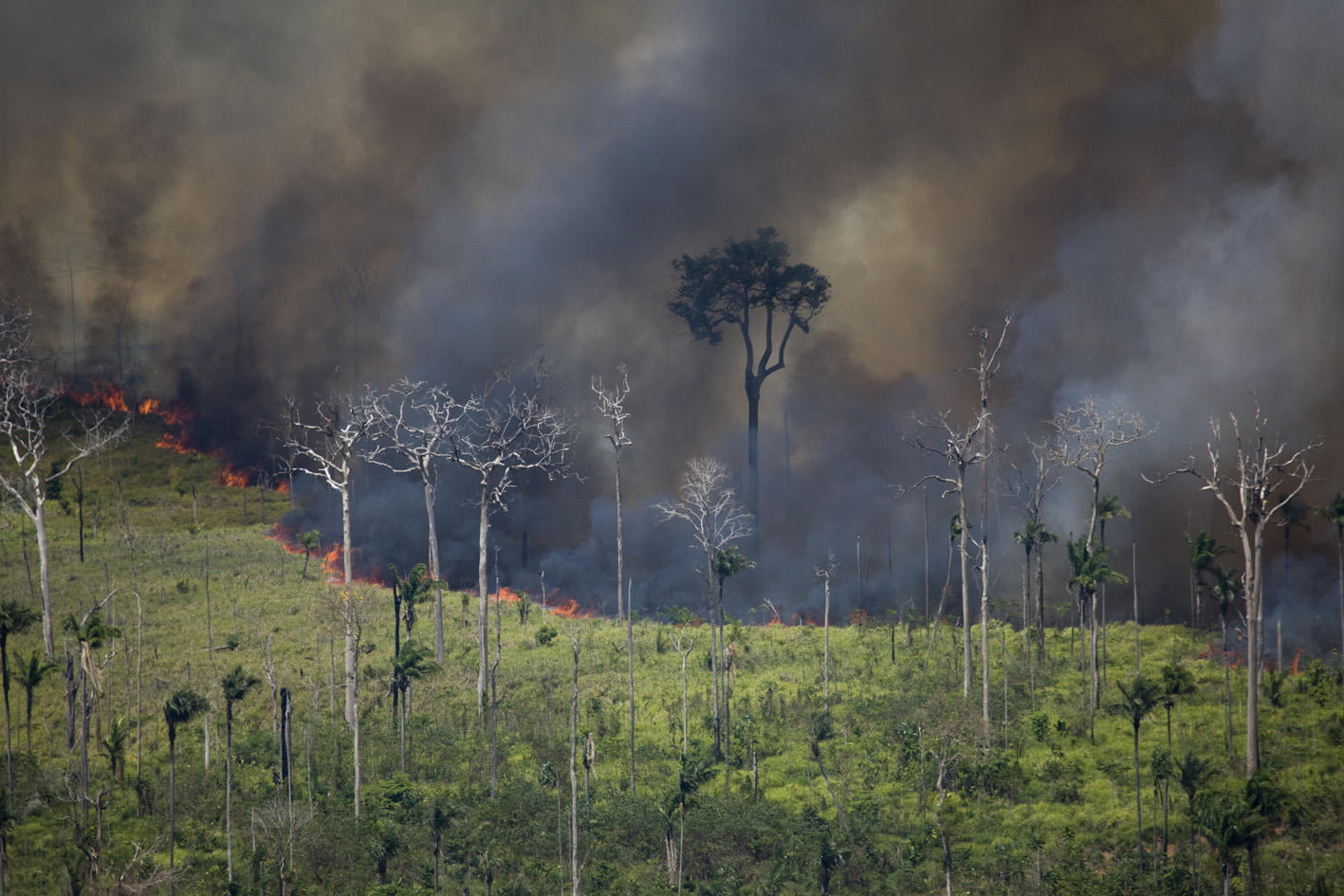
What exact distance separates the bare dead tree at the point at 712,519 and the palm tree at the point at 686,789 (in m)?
4.36

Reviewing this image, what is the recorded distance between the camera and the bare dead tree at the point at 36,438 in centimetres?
6694

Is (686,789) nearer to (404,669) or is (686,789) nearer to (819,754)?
(819,754)

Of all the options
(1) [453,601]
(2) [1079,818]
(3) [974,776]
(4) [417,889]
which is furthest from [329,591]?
(2) [1079,818]

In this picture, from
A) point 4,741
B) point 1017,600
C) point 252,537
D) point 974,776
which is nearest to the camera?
point 974,776

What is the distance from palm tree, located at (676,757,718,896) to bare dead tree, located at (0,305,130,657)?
39.0 metres

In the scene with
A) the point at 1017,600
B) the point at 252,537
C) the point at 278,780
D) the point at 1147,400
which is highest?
the point at 1147,400

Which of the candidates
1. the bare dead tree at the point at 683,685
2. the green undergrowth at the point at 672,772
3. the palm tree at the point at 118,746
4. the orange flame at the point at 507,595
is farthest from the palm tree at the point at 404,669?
the orange flame at the point at 507,595

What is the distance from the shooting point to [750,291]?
341ft

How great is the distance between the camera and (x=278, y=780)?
171ft

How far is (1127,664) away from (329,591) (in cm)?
5303

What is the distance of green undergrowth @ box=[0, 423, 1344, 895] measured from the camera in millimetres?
46031

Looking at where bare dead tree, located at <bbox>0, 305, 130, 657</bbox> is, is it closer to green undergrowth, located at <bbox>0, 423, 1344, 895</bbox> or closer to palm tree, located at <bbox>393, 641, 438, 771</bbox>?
green undergrowth, located at <bbox>0, 423, 1344, 895</bbox>

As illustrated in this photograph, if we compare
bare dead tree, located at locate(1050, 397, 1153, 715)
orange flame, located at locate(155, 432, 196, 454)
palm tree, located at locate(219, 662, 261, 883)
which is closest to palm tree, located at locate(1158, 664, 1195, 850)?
bare dead tree, located at locate(1050, 397, 1153, 715)

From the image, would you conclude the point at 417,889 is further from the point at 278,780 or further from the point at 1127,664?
the point at 1127,664
